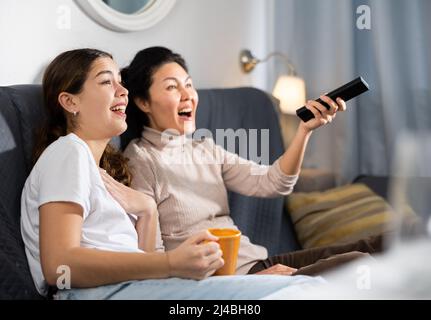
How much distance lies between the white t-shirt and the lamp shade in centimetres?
102

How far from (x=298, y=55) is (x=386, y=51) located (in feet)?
1.13

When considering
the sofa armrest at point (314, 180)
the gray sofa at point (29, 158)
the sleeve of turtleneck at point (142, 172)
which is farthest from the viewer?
the sofa armrest at point (314, 180)

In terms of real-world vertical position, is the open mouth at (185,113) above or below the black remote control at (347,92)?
below

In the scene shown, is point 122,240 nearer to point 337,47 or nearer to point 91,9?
point 91,9

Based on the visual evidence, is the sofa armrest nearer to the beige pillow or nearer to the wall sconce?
the beige pillow

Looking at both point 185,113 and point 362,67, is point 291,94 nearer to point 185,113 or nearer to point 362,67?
point 362,67

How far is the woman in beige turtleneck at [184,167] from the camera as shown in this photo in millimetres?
1441

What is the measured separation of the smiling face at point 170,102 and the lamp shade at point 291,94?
1.98 ft

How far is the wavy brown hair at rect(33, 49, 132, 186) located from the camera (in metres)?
1.22

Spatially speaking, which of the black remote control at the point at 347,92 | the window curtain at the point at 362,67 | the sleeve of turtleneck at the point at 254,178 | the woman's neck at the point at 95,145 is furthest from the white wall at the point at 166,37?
the black remote control at the point at 347,92

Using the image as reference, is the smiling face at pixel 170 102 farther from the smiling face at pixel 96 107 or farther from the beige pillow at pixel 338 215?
the beige pillow at pixel 338 215

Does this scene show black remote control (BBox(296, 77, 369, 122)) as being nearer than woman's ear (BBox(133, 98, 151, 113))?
Yes

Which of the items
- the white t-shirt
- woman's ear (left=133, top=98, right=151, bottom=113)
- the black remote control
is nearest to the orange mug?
the white t-shirt

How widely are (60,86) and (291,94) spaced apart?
1.01 meters
